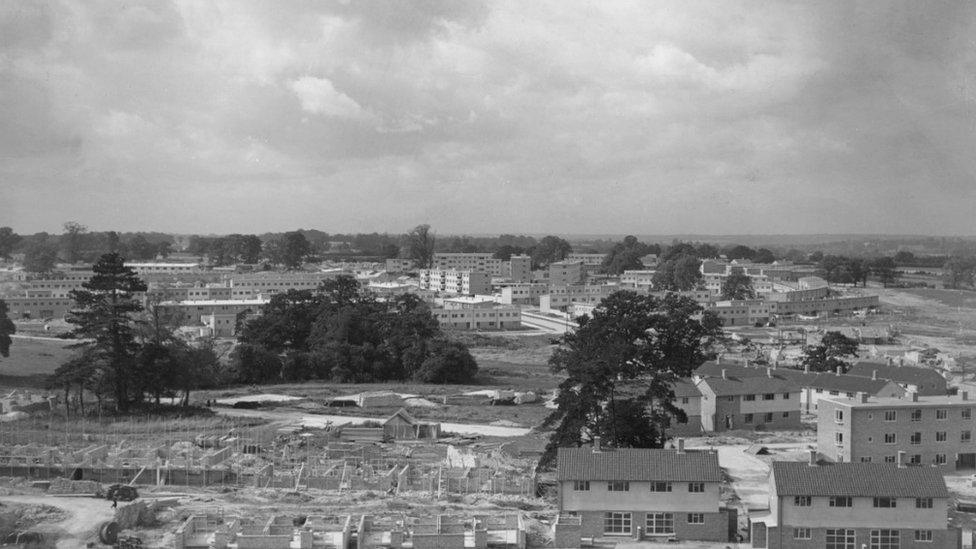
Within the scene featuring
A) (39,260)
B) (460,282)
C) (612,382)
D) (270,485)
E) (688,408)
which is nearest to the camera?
(270,485)

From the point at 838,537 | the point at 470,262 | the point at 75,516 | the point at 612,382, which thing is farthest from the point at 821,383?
the point at 470,262

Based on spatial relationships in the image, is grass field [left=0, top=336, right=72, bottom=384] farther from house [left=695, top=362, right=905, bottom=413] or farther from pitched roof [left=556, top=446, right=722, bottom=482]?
pitched roof [left=556, top=446, right=722, bottom=482]

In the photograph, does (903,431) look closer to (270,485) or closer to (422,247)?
(270,485)

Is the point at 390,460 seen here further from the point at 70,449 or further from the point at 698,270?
the point at 698,270

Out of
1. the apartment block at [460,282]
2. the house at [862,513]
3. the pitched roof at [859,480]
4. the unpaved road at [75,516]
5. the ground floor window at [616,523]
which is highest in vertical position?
the apartment block at [460,282]

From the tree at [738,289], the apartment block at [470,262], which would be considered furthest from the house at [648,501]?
the apartment block at [470,262]

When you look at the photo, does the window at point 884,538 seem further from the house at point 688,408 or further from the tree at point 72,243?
the tree at point 72,243
